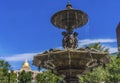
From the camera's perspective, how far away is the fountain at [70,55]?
11.4 metres

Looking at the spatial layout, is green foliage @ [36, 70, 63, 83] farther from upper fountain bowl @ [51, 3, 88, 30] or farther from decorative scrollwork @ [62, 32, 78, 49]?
decorative scrollwork @ [62, 32, 78, 49]

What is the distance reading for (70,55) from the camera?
36.9 ft

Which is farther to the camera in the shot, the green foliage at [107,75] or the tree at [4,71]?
the tree at [4,71]

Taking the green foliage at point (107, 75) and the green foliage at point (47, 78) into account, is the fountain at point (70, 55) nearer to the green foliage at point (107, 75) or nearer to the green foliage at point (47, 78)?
the green foliage at point (107, 75)

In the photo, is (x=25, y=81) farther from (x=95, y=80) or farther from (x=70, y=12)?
(x=70, y=12)

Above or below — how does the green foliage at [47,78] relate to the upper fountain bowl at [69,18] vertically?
below

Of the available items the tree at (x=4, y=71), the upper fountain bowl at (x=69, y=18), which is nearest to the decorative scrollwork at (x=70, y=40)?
the upper fountain bowl at (x=69, y=18)

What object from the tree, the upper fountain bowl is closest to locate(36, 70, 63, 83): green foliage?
the tree

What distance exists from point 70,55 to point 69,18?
3.26 meters

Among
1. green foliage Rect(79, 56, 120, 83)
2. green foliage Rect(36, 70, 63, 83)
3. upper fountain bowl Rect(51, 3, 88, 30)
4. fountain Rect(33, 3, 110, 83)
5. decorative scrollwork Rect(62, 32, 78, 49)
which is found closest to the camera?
fountain Rect(33, 3, 110, 83)

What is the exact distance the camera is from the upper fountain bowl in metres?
13.5

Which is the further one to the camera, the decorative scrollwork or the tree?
the tree

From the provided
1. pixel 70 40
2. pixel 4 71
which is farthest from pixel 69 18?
pixel 4 71

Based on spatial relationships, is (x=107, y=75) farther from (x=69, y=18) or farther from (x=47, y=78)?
(x=69, y=18)
